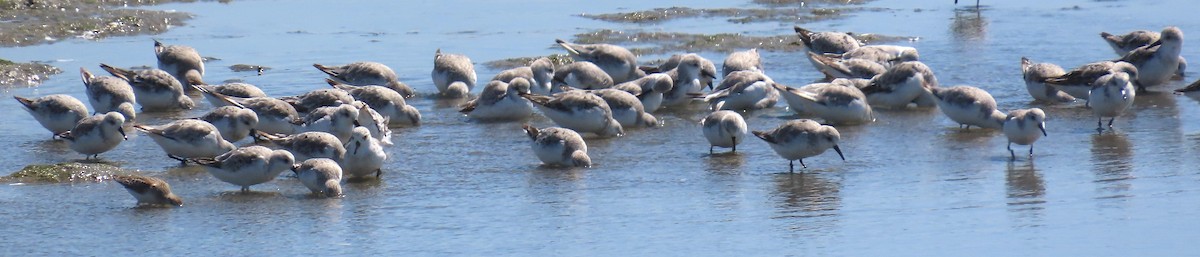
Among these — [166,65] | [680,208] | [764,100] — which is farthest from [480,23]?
[680,208]

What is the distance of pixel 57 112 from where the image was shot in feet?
49.8

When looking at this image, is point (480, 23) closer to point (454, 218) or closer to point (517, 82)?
point (517, 82)

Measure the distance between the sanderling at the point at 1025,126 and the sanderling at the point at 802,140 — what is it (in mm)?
1330

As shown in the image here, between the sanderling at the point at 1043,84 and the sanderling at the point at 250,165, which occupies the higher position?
the sanderling at the point at 250,165

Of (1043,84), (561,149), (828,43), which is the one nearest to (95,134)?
(561,149)

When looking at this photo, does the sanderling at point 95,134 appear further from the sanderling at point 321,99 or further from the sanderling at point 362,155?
the sanderling at point 321,99

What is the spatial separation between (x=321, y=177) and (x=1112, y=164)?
5576 mm

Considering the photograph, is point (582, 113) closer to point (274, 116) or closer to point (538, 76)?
point (274, 116)

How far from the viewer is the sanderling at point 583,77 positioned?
59.8 feet

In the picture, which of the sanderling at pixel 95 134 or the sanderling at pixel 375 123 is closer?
the sanderling at pixel 95 134

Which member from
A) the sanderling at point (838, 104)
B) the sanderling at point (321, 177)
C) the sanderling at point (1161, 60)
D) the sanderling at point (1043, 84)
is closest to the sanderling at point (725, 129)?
the sanderling at point (838, 104)

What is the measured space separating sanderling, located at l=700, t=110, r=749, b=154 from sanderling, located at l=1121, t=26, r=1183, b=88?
573cm

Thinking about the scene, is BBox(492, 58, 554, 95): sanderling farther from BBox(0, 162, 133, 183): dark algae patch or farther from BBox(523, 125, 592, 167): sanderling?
BBox(0, 162, 133, 183): dark algae patch

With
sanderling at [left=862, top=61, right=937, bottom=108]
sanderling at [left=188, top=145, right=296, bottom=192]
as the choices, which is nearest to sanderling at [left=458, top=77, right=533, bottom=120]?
sanderling at [left=862, top=61, right=937, bottom=108]
